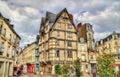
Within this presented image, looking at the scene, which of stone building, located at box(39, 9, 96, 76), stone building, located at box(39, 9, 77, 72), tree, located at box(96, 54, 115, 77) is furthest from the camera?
stone building, located at box(39, 9, 96, 76)

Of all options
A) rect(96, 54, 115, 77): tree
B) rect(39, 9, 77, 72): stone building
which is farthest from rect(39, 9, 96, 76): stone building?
rect(96, 54, 115, 77): tree

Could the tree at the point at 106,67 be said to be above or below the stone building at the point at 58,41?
below

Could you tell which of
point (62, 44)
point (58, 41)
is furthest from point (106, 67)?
point (62, 44)

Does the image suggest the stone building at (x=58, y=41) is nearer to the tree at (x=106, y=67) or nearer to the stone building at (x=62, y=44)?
the stone building at (x=62, y=44)

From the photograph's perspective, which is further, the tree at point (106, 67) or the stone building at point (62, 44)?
the stone building at point (62, 44)

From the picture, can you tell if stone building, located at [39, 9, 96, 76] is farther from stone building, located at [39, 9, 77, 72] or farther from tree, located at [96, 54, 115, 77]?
tree, located at [96, 54, 115, 77]

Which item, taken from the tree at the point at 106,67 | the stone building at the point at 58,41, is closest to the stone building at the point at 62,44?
the stone building at the point at 58,41

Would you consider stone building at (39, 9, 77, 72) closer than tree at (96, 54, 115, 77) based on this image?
No

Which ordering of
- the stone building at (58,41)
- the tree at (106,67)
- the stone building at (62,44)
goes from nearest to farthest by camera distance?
1. the tree at (106,67)
2. the stone building at (58,41)
3. the stone building at (62,44)

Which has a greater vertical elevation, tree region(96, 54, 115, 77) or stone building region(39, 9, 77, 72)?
stone building region(39, 9, 77, 72)

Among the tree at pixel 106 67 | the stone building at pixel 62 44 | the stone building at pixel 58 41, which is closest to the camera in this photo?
the tree at pixel 106 67

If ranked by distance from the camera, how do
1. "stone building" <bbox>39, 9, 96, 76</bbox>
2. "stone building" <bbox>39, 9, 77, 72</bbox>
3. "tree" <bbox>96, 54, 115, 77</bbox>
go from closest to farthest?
1. "tree" <bbox>96, 54, 115, 77</bbox>
2. "stone building" <bbox>39, 9, 77, 72</bbox>
3. "stone building" <bbox>39, 9, 96, 76</bbox>

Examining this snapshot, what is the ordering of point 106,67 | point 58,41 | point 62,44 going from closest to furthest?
point 106,67 < point 58,41 < point 62,44

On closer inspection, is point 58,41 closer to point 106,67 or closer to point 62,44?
point 62,44
